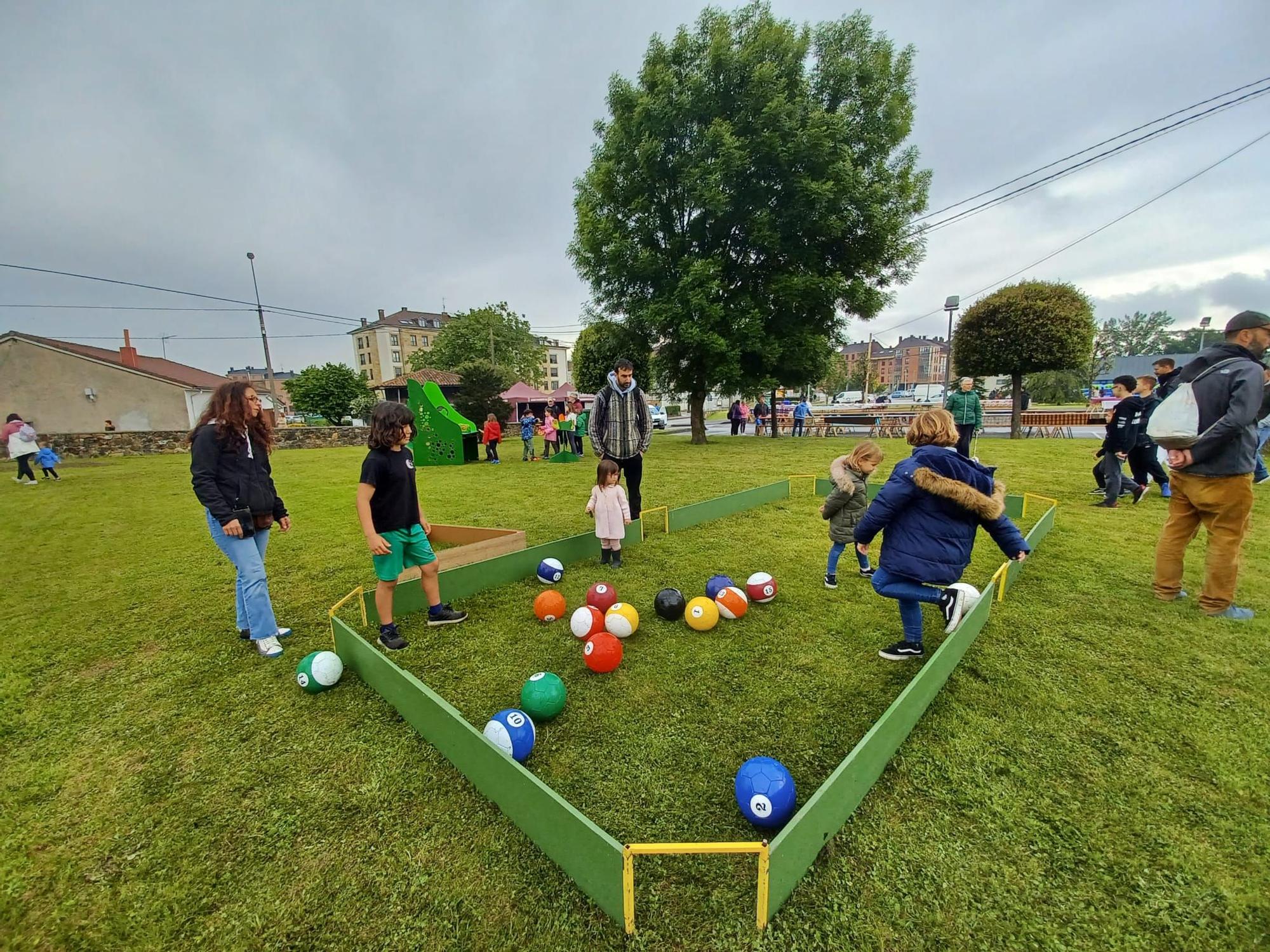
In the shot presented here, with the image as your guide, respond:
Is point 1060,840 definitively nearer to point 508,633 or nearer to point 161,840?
point 508,633

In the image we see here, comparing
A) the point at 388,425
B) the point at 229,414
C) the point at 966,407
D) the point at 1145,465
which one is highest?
the point at 229,414

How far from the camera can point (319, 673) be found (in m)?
3.33

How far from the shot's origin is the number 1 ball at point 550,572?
516 centimetres

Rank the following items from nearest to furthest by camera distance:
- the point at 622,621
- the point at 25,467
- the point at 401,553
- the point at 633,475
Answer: the point at 401,553
the point at 622,621
the point at 633,475
the point at 25,467

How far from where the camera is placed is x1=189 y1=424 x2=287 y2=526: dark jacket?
3.35 m

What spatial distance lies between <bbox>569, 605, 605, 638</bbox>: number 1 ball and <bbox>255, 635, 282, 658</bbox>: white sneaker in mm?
2190

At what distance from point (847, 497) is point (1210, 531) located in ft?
8.62

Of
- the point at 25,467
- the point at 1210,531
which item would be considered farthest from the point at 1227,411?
the point at 25,467

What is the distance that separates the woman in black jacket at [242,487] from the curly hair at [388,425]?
71 centimetres

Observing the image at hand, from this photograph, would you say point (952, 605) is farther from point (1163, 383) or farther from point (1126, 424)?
point (1126, 424)

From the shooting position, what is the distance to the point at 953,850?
209 centimetres

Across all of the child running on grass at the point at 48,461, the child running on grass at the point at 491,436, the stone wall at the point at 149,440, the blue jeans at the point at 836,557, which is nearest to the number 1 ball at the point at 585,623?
the blue jeans at the point at 836,557

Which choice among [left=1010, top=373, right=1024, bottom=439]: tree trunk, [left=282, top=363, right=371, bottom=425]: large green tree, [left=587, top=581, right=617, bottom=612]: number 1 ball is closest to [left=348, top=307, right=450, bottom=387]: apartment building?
[left=282, top=363, right=371, bottom=425]: large green tree

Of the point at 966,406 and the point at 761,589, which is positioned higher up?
the point at 966,406
